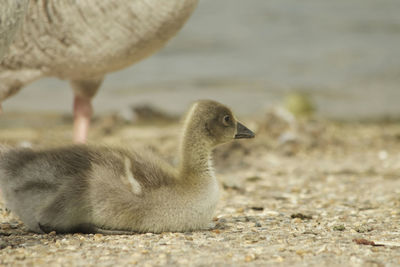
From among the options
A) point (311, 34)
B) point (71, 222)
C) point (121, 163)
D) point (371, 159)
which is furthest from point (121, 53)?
point (311, 34)

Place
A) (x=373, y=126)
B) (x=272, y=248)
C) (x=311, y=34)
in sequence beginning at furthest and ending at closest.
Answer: (x=311, y=34) → (x=373, y=126) → (x=272, y=248)

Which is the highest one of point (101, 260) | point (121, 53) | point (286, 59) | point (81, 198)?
point (286, 59)

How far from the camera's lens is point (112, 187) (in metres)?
3.73

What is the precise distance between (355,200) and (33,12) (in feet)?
10.4

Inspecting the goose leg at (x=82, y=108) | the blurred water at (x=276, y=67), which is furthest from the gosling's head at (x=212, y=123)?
the blurred water at (x=276, y=67)

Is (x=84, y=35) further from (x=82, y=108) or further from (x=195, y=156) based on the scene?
(x=82, y=108)

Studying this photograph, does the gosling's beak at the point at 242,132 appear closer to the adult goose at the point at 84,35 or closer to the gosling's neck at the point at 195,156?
the gosling's neck at the point at 195,156

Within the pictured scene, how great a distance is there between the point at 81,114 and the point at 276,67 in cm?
994

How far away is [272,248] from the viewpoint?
343 centimetres

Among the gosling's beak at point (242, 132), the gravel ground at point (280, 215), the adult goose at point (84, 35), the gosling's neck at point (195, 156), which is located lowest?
the gravel ground at point (280, 215)

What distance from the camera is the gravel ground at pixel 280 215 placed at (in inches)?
127

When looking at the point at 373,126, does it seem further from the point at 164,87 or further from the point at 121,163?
the point at 121,163

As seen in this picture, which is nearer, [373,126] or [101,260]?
[101,260]

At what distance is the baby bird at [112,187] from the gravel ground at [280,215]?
10 centimetres
